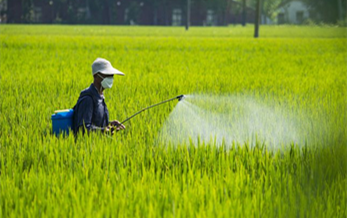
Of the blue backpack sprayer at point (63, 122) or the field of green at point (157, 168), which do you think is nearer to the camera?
the field of green at point (157, 168)

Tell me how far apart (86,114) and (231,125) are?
141 cm

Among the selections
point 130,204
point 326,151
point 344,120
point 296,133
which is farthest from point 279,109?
point 130,204

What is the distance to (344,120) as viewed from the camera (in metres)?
4.77

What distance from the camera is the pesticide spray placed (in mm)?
3994

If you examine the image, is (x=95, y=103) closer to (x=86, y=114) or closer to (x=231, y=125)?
(x=86, y=114)

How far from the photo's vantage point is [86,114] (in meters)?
3.74

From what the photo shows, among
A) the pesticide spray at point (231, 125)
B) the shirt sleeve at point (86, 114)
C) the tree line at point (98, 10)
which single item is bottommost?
the pesticide spray at point (231, 125)

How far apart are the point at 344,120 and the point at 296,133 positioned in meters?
0.79

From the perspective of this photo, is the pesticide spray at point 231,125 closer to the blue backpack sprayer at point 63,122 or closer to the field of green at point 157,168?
the field of green at point 157,168

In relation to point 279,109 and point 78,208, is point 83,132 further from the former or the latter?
point 279,109

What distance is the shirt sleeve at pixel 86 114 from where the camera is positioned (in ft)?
12.2

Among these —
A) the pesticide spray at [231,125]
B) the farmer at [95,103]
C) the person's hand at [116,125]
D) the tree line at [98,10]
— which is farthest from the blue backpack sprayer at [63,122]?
the tree line at [98,10]

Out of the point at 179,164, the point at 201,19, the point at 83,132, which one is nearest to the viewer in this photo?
the point at 179,164

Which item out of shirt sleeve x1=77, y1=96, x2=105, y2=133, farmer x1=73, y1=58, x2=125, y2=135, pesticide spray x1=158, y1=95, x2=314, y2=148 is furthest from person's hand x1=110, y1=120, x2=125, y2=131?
pesticide spray x1=158, y1=95, x2=314, y2=148
